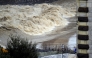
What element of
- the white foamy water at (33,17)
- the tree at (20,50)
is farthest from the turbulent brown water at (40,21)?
the tree at (20,50)

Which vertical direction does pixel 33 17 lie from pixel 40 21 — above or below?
above

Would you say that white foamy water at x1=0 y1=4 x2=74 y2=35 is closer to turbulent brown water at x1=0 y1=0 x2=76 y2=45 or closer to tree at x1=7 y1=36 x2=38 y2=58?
turbulent brown water at x1=0 y1=0 x2=76 y2=45

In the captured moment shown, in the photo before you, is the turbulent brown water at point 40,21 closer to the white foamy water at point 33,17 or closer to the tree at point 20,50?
the white foamy water at point 33,17

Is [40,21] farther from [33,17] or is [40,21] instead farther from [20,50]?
[20,50]

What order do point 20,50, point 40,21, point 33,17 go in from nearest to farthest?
point 20,50 < point 40,21 < point 33,17

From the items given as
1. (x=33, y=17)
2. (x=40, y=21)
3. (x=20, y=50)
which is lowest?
(x=20, y=50)

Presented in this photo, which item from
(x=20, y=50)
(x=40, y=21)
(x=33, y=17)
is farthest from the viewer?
(x=33, y=17)

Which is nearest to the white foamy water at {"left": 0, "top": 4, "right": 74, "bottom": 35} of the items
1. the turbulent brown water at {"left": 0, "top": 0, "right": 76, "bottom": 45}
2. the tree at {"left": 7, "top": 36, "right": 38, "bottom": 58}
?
the turbulent brown water at {"left": 0, "top": 0, "right": 76, "bottom": 45}

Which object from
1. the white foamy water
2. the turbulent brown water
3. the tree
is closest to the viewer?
the tree

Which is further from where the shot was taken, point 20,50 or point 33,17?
point 33,17

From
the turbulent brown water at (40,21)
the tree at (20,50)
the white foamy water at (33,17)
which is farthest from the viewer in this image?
the white foamy water at (33,17)

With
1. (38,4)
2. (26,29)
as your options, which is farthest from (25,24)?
(38,4)

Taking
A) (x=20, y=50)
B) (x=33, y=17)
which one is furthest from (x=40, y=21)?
(x=20, y=50)

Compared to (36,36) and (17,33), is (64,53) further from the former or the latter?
(17,33)
